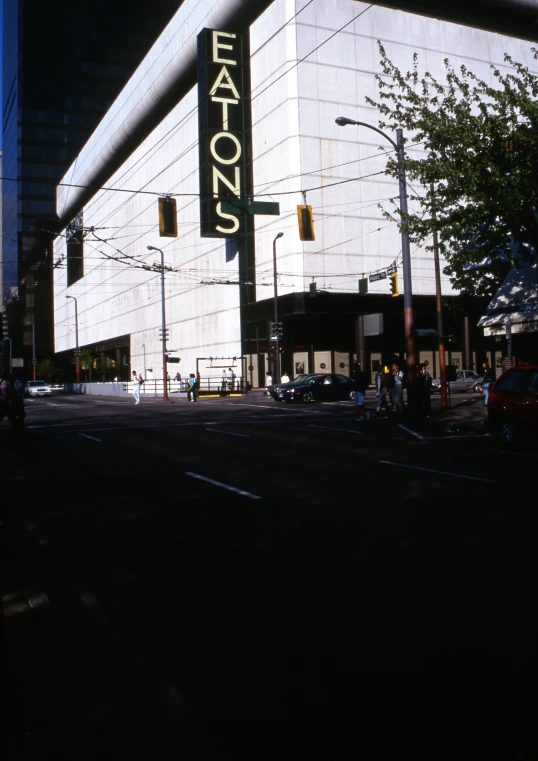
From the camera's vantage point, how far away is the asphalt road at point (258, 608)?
3.11 m

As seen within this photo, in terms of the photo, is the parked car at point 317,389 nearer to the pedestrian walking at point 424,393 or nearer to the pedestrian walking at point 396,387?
the pedestrian walking at point 396,387

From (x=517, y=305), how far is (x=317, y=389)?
13057 mm

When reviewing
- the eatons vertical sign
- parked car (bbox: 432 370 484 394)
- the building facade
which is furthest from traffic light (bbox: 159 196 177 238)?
the building facade

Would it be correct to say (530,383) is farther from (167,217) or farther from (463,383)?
(463,383)

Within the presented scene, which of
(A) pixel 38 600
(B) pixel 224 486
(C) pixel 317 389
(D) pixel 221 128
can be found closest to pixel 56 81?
(D) pixel 221 128

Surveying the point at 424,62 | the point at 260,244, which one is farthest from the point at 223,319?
the point at 424,62

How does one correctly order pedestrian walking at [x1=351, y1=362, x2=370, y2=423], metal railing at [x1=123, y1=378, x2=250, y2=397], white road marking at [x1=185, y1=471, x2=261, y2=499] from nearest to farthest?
white road marking at [x1=185, y1=471, x2=261, y2=499], pedestrian walking at [x1=351, y1=362, x2=370, y2=423], metal railing at [x1=123, y1=378, x2=250, y2=397]

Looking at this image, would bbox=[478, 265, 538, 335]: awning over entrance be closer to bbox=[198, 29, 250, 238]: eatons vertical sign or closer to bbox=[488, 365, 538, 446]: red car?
bbox=[488, 365, 538, 446]: red car

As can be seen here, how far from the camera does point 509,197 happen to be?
44.1 ft

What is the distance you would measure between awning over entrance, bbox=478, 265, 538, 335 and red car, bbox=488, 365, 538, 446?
6.79 metres

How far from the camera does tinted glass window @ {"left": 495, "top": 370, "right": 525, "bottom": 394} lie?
529 inches

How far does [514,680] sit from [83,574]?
3457 mm

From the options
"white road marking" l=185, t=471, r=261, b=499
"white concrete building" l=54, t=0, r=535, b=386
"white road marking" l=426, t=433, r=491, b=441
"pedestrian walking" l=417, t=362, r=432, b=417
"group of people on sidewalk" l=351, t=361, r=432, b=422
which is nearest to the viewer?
"white road marking" l=185, t=471, r=261, b=499

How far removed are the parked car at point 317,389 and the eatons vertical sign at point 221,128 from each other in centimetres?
1759
